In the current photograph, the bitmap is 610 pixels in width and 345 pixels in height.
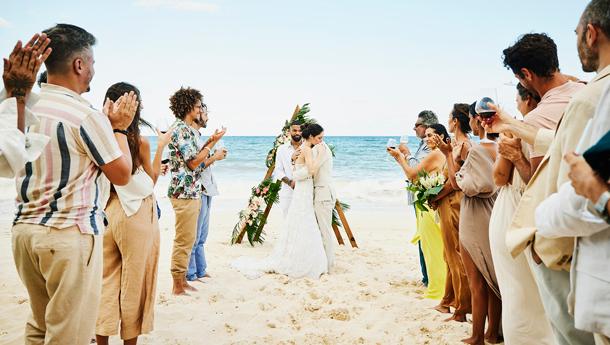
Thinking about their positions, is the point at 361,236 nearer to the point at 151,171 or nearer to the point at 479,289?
the point at 479,289

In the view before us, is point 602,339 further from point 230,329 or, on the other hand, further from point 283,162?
point 283,162

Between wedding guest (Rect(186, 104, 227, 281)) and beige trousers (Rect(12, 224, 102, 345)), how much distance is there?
3457 mm

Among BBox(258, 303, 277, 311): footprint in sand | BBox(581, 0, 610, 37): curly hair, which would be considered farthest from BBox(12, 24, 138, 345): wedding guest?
BBox(258, 303, 277, 311): footprint in sand

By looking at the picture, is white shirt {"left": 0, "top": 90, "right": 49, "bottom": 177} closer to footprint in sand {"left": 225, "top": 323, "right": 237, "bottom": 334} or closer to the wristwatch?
the wristwatch

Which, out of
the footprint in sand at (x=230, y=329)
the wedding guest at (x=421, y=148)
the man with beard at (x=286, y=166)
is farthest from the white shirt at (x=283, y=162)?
the footprint in sand at (x=230, y=329)

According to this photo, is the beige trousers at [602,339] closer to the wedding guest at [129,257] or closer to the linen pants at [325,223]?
the wedding guest at [129,257]

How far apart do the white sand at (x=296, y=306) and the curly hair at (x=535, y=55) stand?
2.58 meters

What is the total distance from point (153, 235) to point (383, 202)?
13.0 metres

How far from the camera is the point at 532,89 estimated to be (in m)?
2.95

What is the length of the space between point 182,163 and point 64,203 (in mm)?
3299

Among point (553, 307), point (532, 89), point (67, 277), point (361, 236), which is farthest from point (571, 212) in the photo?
point (361, 236)

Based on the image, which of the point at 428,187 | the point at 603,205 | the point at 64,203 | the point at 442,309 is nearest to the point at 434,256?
the point at 442,309

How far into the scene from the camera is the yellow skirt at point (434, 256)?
5461 millimetres

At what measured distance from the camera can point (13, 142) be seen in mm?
1967
